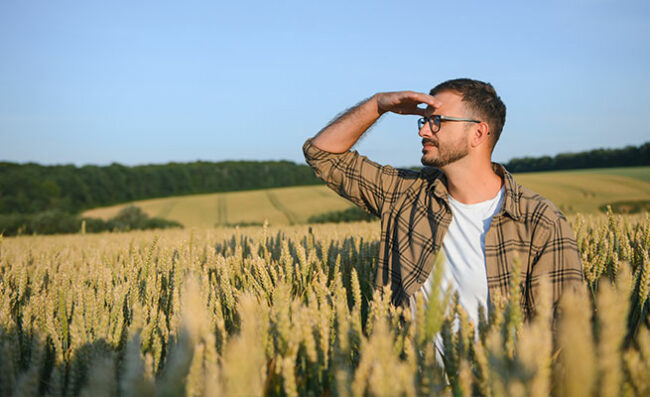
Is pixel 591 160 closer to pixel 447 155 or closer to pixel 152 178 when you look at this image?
pixel 447 155

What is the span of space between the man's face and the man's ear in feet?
0.22

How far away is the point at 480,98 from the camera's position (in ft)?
8.41

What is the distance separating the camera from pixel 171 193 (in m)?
52.6

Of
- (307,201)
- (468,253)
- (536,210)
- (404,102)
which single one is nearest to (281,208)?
(307,201)

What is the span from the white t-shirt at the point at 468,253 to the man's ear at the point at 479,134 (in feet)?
1.08

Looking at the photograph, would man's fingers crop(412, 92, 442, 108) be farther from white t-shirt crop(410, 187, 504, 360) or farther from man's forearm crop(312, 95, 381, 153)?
white t-shirt crop(410, 187, 504, 360)

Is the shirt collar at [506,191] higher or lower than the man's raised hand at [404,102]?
lower

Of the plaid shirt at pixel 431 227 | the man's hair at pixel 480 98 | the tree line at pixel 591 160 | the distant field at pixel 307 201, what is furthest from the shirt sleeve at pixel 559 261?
the tree line at pixel 591 160

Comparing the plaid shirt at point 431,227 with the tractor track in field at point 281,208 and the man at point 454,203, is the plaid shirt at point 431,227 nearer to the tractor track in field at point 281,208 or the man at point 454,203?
the man at point 454,203

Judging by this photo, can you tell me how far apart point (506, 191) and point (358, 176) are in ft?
3.04

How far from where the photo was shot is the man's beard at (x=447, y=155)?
2486mm

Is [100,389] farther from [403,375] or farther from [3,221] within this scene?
[3,221]

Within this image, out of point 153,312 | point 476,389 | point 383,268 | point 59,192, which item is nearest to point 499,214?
point 383,268

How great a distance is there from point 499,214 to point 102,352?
195 centimetres
